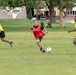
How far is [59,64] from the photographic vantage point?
16219 mm

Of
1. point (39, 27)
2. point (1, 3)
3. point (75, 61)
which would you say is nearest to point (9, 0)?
point (1, 3)

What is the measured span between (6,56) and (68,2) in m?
39.4

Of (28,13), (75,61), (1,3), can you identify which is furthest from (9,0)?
(28,13)

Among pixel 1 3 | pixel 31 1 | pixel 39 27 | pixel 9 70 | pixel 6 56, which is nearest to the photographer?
pixel 9 70

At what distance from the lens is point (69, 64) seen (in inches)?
637

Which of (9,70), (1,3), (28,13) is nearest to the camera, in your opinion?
(9,70)

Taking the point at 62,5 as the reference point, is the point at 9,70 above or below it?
above

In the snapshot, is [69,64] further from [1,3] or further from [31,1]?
[31,1]

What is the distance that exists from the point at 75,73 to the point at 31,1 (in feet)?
132

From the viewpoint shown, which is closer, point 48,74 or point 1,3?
point 48,74

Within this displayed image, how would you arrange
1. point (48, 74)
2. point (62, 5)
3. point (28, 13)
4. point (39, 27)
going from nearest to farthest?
point (48, 74), point (39, 27), point (62, 5), point (28, 13)

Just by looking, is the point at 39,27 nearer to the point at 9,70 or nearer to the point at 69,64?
the point at 69,64

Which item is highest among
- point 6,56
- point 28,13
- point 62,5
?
point 6,56

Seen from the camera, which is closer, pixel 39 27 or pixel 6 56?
pixel 6 56
